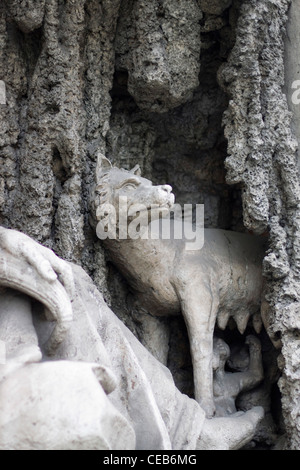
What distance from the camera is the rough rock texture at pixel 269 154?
239cm

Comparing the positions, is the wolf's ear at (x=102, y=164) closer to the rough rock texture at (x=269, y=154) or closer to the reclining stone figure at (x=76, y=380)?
the rough rock texture at (x=269, y=154)

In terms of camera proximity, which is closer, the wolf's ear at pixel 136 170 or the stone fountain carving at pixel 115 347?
the stone fountain carving at pixel 115 347

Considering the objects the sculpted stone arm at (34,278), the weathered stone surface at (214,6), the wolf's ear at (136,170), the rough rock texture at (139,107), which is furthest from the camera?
the weathered stone surface at (214,6)

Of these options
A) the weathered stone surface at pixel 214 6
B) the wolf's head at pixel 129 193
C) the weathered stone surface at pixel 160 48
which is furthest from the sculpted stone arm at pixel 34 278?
the weathered stone surface at pixel 214 6

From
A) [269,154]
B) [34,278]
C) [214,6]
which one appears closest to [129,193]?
[269,154]

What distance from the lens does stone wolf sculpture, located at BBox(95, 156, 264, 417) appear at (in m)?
2.40

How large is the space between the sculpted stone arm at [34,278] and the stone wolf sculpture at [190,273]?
0.55 meters

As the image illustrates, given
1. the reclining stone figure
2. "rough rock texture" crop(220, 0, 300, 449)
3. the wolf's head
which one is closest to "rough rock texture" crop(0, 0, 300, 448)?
"rough rock texture" crop(220, 0, 300, 449)

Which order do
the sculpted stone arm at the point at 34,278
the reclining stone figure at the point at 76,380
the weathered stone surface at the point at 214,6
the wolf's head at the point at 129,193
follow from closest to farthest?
1. the reclining stone figure at the point at 76,380
2. the sculpted stone arm at the point at 34,278
3. the wolf's head at the point at 129,193
4. the weathered stone surface at the point at 214,6

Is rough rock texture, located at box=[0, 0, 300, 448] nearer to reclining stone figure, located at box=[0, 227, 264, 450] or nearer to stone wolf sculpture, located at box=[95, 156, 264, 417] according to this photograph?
stone wolf sculpture, located at box=[95, 156, 264, 417]

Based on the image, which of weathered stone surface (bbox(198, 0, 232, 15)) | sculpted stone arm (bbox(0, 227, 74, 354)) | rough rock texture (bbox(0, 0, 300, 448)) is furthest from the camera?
weathered stone surface (bbox(198, 0, 232, 15))

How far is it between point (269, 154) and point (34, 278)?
3.07ft

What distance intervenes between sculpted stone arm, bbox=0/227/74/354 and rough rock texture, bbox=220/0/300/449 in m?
0.76

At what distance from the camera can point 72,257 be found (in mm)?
2475
